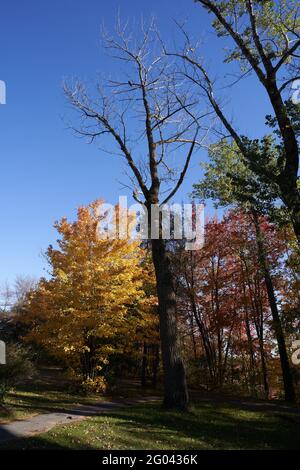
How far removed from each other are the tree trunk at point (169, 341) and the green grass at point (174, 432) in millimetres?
552

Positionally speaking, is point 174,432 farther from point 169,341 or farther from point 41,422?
point 169,341

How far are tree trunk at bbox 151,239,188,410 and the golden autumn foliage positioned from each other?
502 cm

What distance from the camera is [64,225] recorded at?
2019 centimetres

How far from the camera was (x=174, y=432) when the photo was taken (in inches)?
408

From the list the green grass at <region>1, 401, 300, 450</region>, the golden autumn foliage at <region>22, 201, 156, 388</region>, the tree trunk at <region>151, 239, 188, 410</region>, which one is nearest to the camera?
the green grass at <region>1, 401, 300, 450</region>

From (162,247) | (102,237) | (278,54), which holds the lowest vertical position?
(162,247)

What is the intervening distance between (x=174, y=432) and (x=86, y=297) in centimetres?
929

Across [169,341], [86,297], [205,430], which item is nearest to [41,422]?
[205,430]

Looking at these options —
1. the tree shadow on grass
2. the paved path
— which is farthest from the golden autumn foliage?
the tree shadow on grass

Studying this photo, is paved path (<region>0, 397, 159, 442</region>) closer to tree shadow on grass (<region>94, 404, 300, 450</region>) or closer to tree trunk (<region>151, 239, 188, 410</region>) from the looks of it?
tree shadow on grass (<region>94, 404, 300, 450</region>)

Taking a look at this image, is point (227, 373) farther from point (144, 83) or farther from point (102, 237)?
point (144, 83)

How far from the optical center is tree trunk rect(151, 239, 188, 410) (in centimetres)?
1331
